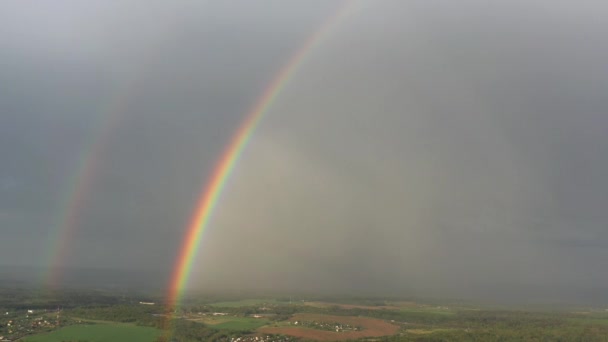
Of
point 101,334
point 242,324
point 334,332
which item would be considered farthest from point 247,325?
point 101,334

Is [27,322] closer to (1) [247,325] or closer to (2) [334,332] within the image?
(1) [247,325]

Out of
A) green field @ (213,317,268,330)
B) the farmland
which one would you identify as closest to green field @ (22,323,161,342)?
the farmland

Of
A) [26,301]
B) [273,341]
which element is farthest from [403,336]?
[26,301]

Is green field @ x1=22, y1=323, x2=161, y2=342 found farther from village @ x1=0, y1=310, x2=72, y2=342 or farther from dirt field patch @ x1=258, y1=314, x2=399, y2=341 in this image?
dirt field patch @ x1=258, y1=314, x2=399, y2=341

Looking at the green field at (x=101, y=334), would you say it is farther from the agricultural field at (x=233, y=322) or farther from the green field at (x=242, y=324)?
the green field at (x=242, y=324)

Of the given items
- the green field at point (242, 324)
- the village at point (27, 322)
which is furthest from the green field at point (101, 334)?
the green field at point (242, 324)

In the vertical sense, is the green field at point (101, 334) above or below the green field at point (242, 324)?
below

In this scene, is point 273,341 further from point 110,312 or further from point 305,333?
point 110,312
